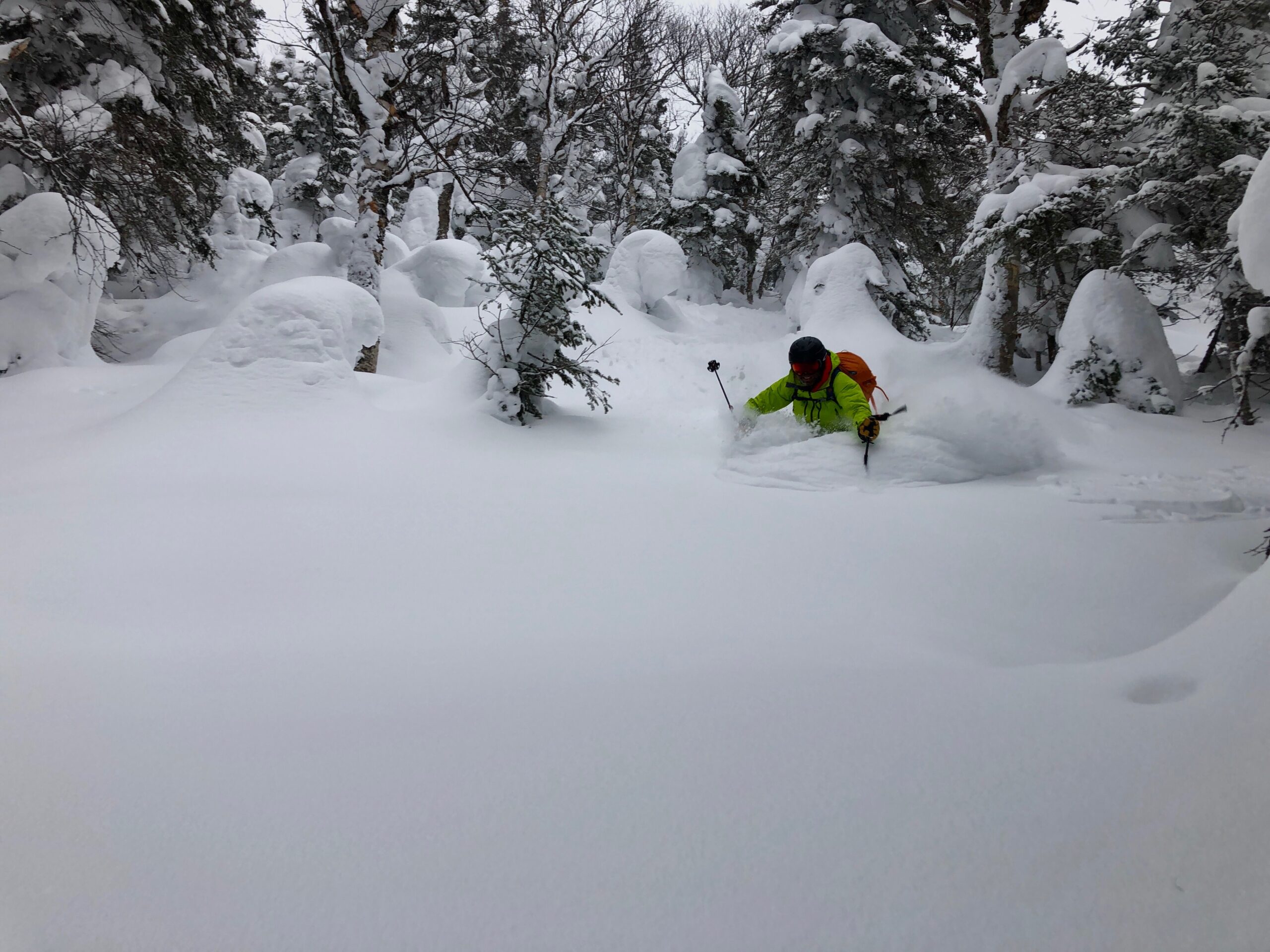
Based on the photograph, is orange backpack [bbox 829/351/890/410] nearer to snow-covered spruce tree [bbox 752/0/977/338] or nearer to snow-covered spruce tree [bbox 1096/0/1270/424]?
snow-covered spruce tree [bbox 1096/0/1270/424]

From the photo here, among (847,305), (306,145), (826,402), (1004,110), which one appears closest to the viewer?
(826,402)

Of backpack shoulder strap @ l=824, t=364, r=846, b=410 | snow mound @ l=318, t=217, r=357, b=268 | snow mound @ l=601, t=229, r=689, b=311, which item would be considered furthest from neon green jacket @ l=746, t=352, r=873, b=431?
snow mound @ l=318, t=217, r=357, b=268

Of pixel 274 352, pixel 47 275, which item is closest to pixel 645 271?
pixel 274 352

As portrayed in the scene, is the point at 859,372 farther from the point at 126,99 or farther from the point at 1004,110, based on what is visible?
the point at 126,99

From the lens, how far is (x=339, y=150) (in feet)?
54.3

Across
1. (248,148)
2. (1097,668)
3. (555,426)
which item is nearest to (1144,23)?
(555,426)

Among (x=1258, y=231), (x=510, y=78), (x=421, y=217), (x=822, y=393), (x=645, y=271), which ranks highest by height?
(x=510, y=78)

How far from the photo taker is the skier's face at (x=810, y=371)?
198 inches

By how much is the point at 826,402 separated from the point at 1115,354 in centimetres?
454

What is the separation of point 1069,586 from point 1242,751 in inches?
57.9

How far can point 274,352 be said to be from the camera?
5.39 m

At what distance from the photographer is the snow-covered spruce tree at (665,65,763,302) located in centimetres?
1492

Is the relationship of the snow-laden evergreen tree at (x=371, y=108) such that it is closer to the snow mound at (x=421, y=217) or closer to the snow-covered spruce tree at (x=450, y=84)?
the snow-covered spruce tree at (x=450, y=84)

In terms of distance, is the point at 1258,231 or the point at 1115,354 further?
the point at 1115,354
